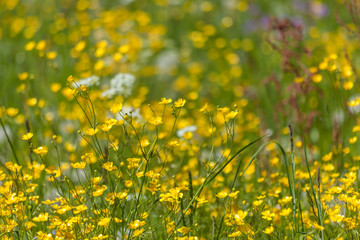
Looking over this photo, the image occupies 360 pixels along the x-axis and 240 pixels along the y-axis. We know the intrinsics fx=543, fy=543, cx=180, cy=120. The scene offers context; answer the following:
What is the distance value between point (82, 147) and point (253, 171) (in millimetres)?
1169

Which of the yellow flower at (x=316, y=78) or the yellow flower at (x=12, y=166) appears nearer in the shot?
the yellow flower at (x=12, y=166)

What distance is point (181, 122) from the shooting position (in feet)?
10.6

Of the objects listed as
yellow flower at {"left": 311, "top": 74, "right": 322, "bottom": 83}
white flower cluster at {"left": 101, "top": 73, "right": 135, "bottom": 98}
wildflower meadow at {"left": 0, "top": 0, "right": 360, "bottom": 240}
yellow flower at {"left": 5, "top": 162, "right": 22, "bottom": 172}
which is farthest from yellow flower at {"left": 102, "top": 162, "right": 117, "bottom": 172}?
yellow flower at {"left": 311, "top": 74, "right": 322, "bottom": 83}

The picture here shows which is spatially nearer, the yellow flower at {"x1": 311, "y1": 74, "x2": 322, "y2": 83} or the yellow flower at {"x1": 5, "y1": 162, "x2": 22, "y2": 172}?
the yellow flower at {"x1": 5, "y1": 162, "x2": 22, "y2": 172}

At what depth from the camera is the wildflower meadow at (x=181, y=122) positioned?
6.21ft

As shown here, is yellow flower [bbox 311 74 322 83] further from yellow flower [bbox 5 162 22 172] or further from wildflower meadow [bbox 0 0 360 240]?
yellow flower [bbox 5 162 22 172]

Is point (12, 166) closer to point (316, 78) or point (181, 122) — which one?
point (181, 122)

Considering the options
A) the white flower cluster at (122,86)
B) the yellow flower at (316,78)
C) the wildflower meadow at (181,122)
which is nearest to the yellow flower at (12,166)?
the wildflower meadow at (181,122)

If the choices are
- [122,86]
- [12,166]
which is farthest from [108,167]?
[122,86]

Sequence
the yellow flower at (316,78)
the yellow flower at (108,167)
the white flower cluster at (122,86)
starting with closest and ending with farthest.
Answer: the yellow flower at (108,167) → the yellow flower at (316,78) → the white flower cluster at (122,86)

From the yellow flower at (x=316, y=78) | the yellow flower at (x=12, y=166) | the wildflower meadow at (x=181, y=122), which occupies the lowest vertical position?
the wildflower meadow at (x=181, y=122)

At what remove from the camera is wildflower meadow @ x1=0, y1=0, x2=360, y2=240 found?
1894 millimetres

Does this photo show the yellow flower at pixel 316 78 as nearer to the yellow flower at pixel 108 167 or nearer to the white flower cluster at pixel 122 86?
the white flower cluster at pixel 122 86

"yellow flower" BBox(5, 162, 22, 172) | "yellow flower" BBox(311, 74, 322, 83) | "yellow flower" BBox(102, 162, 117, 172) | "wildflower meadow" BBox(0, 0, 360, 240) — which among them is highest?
"yellow flower" BBox(102, 162, 117, 172)
